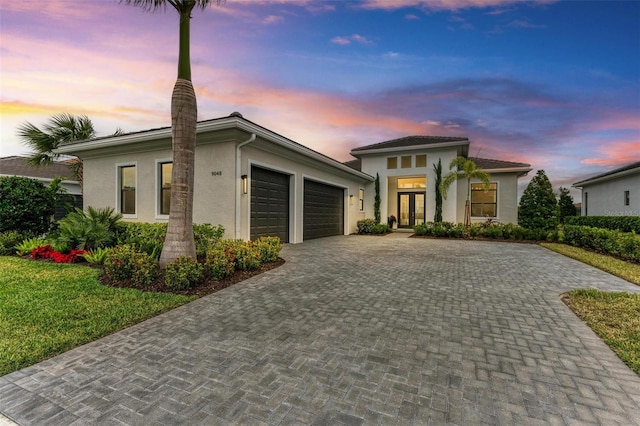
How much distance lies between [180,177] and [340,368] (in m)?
4.64

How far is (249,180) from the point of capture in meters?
8.70

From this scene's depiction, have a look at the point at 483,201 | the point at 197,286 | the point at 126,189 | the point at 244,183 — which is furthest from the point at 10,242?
the point at 483,201

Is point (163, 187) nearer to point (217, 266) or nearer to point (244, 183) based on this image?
point (244, 183)

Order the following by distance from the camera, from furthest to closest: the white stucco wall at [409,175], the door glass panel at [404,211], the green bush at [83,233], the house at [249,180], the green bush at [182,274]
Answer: the door glass panel at [404,211] < the white stucco wall at [409,175] < the house at [249,180] < the green bush at [83,233] < the green bush at [182,274]

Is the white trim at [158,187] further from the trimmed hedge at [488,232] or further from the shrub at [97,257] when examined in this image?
the trimmed hedge at [488,232]

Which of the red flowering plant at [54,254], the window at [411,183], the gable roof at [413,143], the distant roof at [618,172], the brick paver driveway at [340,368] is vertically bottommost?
the brick paver driveway at [340,368]

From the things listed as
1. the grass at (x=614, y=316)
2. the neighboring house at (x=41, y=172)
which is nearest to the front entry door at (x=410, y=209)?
the grass at (x=614, y=316)

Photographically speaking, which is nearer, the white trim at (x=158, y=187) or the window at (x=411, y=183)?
the white trim at (x=158, y=187)

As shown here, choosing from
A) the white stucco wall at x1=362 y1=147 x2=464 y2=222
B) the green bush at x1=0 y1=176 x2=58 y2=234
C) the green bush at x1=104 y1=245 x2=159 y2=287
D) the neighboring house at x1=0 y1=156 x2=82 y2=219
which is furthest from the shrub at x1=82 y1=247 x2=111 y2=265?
the white stucco wall at x1=362 y1=147 x2=464 y2=222

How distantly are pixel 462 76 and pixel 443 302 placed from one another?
11.2 meters

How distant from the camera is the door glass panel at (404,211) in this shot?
18625 mm

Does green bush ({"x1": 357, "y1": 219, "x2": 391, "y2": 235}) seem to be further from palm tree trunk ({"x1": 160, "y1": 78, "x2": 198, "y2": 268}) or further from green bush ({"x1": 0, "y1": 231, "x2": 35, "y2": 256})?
green bush ({"x1": 0, "y1": 231, "x2": 35, "y2": 256})

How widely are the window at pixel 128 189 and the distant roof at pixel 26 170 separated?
9.77m

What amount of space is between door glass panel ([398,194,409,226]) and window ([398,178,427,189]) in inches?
23.9
